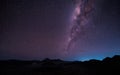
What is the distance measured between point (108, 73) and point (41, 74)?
15141 millimetres

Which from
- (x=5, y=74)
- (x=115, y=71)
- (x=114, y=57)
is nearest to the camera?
(x=115, y=71)

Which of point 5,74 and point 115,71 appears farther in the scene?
point 5,74

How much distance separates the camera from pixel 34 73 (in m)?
48.6

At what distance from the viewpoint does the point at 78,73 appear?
45.8m

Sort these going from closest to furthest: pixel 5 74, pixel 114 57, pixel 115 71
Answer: pixel 115 71
pixel 5 74
pixel 114 57

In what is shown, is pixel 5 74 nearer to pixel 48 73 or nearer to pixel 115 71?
pixel 48 73

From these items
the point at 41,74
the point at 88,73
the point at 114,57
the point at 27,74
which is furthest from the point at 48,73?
the point at 114,57

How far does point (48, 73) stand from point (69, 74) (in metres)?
5.31

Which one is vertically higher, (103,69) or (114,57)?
(114,57)

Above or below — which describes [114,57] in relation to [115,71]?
above

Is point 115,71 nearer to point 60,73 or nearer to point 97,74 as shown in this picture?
point 97,74

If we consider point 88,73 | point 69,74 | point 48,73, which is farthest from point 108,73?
point 48,73

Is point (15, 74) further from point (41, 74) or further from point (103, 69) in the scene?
point (103, 69)

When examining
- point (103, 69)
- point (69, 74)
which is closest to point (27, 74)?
point (69, 74)
